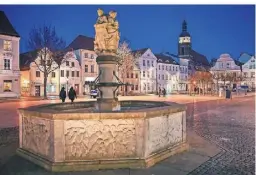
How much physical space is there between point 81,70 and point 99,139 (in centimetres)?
5173

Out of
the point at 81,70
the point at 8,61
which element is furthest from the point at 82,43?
the point at 8,61

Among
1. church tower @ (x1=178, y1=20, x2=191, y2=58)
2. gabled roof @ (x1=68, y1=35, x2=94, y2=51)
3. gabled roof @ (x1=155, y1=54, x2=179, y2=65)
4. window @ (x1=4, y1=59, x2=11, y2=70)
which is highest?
church tower @ (x1=178, y1=20, x2=191, y2=58)

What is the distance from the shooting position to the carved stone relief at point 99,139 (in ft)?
17.9

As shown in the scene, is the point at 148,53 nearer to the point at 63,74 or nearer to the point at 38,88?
the point at 63,74

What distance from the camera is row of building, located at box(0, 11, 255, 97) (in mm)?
40500

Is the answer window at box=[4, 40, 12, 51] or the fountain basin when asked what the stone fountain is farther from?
window at box=[4, 40, 12, 51]

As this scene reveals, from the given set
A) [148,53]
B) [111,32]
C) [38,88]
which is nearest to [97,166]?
[111,32]

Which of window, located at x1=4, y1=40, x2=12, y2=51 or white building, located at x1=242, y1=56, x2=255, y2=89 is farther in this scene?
white building, located at x1=242, y1=56, x2=255, y2=89

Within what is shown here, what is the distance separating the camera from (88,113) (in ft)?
17.6

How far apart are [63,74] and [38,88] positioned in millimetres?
5815

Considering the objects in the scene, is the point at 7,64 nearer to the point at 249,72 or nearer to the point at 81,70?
the point at 81,70

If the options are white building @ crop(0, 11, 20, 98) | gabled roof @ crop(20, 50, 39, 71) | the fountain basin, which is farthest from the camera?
gabled roof @ crop(20, 50, 39, 71)

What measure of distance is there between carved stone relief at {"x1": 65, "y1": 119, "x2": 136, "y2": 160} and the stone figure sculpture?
265cm

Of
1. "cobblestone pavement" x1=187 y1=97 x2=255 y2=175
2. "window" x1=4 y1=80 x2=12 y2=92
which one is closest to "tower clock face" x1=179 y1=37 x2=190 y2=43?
"window" x1=4 y1=80 x2=12 y2=92
